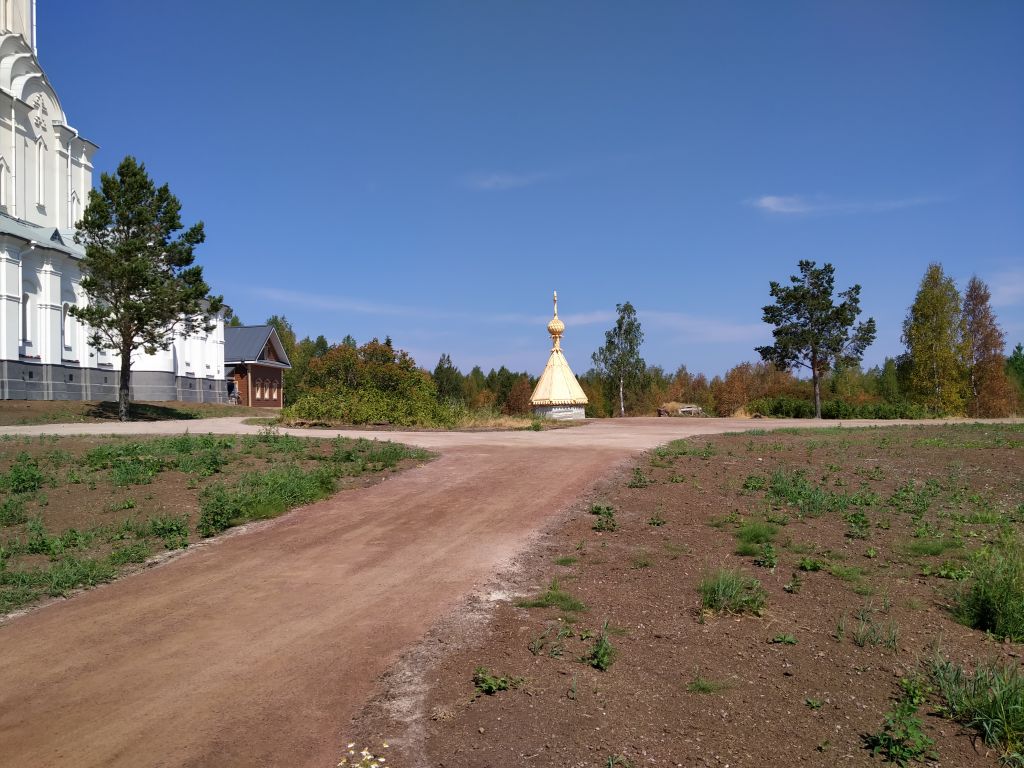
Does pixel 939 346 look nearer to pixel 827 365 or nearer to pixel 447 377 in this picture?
pixel 827 365

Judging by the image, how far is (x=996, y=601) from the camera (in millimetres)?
5262

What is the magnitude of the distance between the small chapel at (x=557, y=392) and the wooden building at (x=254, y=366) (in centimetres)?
2844

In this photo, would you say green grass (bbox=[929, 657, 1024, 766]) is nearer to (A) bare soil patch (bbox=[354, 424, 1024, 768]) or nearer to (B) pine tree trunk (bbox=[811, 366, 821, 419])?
(A) bare soil patch (bbox=[354, 424, 1024, 768])

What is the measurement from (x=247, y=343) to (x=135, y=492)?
147ft

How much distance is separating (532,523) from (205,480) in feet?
17.2

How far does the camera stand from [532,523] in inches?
338

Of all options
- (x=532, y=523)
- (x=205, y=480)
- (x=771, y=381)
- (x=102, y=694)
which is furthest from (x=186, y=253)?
(x=771, y=381)

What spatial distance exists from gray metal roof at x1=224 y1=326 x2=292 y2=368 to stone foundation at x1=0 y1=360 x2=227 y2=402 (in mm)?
4027

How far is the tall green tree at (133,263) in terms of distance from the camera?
96.2 ft

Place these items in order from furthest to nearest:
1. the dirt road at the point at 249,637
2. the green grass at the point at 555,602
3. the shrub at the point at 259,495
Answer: the shrub at the point at 259,495 < the green grass at the point at 555,602 < the dirt road at the point at 249,637

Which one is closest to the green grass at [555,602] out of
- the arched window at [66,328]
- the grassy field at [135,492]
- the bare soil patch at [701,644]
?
the bare soil patch at [701,644]

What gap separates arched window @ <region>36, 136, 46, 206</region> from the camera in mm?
36812

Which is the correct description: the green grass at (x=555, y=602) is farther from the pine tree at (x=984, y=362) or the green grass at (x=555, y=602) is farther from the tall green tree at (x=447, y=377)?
the tall green tree at (x=447, y=377)

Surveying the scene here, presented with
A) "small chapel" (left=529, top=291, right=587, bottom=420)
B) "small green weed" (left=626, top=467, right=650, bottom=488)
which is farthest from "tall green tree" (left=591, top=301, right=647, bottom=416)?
"small green weed" (left=626, top=467, right=650, bottom=488)
